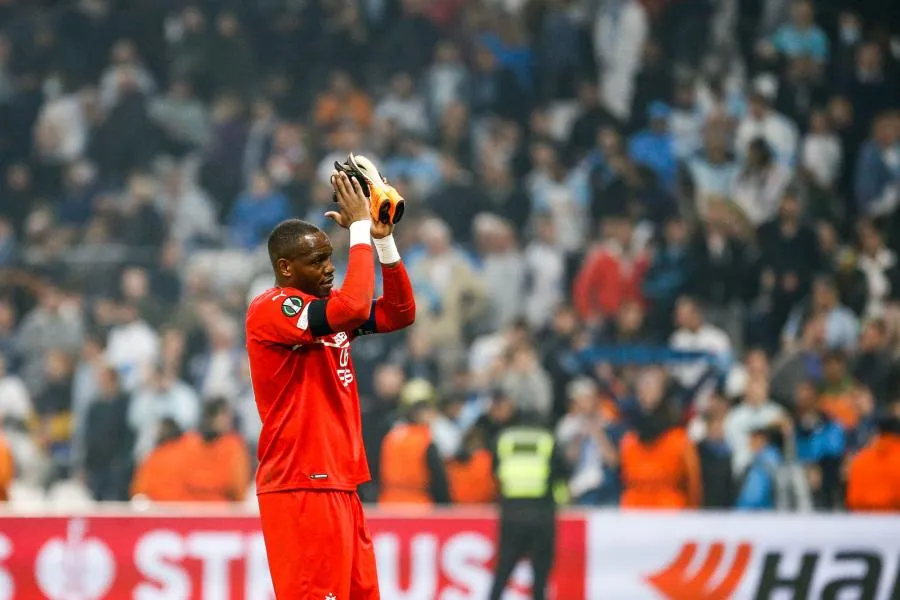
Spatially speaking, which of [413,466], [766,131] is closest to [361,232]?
[413,466]

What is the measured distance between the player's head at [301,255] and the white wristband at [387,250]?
0.20 meters

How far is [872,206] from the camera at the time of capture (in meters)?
14.9

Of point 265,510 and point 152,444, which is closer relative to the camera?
point 265,510

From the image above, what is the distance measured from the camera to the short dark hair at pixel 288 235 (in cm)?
582

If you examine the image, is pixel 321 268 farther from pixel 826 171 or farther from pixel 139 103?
pixel 139 103

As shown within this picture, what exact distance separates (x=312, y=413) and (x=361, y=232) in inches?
29.1

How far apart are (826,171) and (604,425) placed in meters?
4.39

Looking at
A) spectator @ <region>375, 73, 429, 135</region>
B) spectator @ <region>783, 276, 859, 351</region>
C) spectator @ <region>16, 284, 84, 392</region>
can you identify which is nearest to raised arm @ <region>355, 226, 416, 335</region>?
spectator @ <region>783, 276, 859, 351</region>

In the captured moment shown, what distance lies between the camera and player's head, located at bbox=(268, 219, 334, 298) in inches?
229

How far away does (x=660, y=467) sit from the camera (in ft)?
37.4

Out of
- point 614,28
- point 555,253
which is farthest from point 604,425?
point 614,28

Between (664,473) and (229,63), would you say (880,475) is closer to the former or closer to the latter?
(664,473)

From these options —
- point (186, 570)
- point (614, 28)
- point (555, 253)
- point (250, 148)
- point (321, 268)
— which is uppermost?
point (614, 28)

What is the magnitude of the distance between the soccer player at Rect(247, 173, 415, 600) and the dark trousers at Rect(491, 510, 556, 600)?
411 cm
